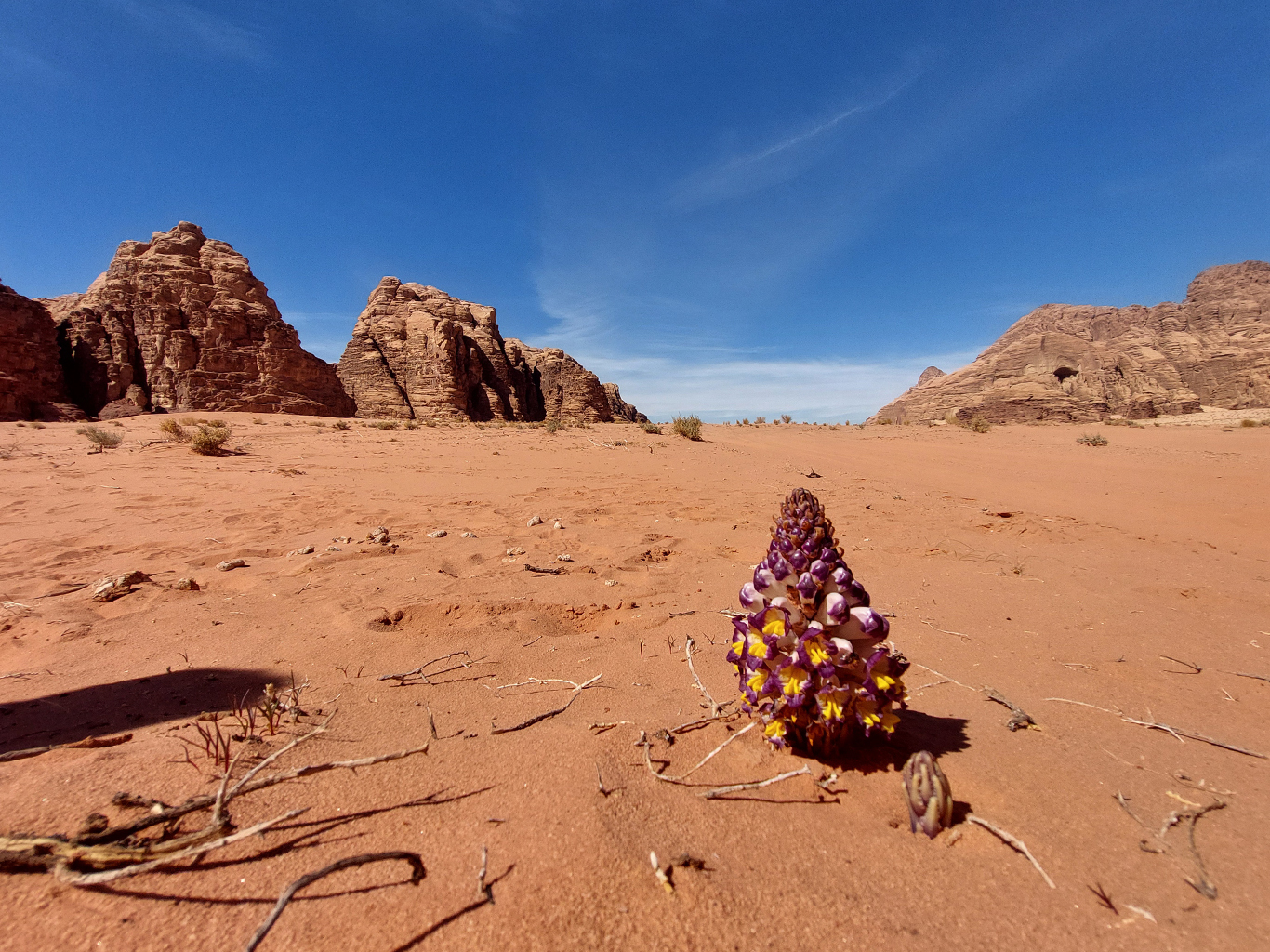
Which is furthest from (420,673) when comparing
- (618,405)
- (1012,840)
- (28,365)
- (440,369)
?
(618,405)

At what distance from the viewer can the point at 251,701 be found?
1952mm

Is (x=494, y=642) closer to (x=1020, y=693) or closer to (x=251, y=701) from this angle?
(x=251, y=701)

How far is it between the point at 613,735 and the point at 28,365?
129ft

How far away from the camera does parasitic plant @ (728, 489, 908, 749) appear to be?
59.1 inches

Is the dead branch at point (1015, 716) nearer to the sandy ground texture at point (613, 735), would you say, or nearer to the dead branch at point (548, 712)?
the sandy ground texture at point (613, 735)

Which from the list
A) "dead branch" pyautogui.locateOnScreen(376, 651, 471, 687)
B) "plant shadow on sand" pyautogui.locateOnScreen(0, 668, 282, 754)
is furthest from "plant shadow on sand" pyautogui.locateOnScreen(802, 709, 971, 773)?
"plant shadow on sand" pyautogui.locateOnScreen(0, 668, 282, 754)

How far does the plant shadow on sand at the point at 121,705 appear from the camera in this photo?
1.70 m

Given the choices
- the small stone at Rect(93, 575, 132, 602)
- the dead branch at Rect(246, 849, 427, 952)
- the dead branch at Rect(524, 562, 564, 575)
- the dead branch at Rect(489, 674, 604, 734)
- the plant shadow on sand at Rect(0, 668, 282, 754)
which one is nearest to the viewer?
the dead branch at Rect(246, 849, 427, 952)

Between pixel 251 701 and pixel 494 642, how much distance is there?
39.7 inches

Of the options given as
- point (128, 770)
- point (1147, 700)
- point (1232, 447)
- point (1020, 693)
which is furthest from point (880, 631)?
point (1232, 447)

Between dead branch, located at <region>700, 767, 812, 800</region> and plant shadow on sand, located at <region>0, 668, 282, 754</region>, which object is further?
plant shadow on sand, located at <region>0, 668, 282, 754</region>

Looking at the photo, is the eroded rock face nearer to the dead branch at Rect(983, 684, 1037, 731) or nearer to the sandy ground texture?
the sandy ground texture

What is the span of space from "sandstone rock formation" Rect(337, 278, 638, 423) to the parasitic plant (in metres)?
39.2

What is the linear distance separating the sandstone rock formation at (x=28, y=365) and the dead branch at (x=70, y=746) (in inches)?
1384
